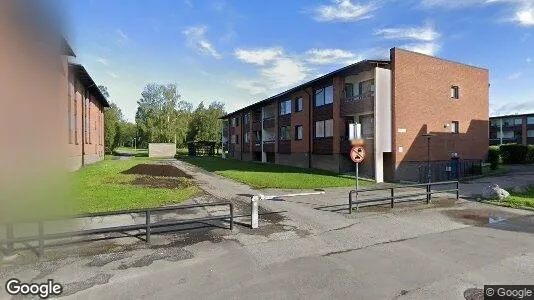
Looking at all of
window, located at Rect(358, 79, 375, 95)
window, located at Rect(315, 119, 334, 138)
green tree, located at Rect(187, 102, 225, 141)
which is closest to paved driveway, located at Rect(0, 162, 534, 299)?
window, located at Rect(358, 79, 375, 95)

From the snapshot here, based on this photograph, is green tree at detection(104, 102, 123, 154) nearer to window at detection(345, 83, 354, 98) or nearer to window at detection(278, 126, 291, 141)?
window at detection(278, 126, 291, 141)

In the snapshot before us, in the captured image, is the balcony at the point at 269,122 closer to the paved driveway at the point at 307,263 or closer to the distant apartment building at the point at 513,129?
the paved driveway at the point at 307,263

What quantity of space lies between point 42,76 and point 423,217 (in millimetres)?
12005

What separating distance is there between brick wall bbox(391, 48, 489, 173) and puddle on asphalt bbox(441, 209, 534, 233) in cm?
1111

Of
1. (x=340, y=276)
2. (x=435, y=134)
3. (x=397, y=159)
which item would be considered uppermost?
(x=435, y=134)

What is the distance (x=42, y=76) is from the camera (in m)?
1.42

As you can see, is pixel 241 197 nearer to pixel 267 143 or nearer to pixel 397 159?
pixel 397 159

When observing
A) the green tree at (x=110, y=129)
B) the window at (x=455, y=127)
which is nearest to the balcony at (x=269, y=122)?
the window at (x=455, y=127)

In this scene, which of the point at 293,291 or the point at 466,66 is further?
the point at 466,66

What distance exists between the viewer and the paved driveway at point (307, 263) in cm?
577

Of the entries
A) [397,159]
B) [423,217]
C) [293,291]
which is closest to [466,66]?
[397,159]

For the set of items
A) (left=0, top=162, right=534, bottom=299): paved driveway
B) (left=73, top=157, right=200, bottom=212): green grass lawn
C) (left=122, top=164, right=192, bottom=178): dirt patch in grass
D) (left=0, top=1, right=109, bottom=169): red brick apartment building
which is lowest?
(left=0, top=162, right=534, bottom=299): paved driveway

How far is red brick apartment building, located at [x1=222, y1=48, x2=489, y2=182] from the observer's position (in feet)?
77.0

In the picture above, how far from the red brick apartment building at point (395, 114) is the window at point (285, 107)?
2692 millimetres
